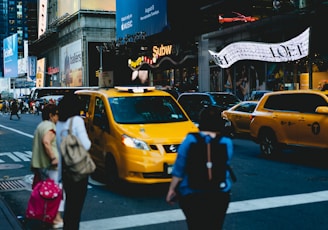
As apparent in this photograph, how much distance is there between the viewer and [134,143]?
883 cm

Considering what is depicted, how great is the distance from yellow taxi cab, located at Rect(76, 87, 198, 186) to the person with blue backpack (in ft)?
14.3

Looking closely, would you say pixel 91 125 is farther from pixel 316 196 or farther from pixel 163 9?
pixel 163 9

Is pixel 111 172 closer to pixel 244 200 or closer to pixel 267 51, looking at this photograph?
pixel 244 200

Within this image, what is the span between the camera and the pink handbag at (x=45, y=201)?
6086 millimetres

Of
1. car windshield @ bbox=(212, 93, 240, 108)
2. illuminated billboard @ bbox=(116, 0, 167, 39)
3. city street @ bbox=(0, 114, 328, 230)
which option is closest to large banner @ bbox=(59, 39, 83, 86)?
illuminated billboard @ bbox=(116, 0, 167, 39)

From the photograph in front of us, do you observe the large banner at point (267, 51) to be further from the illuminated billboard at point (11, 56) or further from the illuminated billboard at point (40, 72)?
the illuminated billboard at point (11, 56)

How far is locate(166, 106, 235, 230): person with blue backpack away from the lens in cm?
419

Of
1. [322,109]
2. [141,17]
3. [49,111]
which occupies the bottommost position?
[322,109]

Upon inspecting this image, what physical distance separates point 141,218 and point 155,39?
40.1m

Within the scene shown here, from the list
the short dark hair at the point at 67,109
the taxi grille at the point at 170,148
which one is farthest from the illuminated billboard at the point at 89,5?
the short dark hair at the point at 67,109

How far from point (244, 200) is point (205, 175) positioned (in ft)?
14.5

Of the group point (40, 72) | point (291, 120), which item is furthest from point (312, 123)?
point (40, 72)

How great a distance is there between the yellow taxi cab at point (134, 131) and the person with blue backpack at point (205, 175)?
14.3 ft

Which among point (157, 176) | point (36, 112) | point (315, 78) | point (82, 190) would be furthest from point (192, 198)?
point (36, 112)
